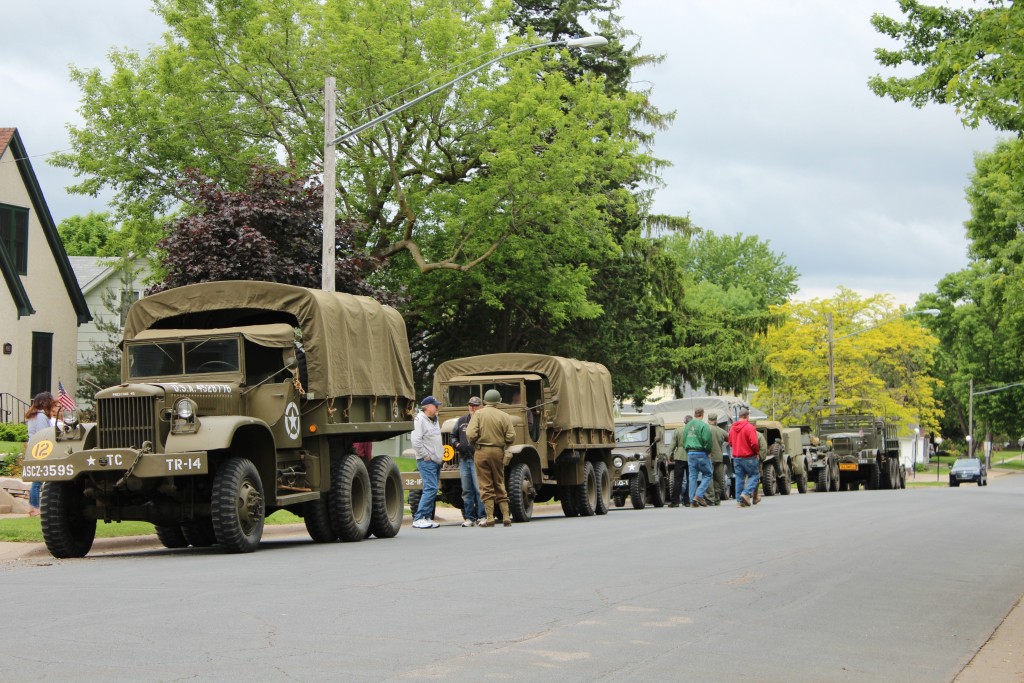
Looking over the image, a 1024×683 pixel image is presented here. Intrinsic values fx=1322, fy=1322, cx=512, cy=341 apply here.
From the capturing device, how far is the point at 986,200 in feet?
154

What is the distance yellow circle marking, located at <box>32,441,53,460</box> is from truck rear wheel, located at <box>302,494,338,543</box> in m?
3.25

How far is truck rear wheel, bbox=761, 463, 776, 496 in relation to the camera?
122ft

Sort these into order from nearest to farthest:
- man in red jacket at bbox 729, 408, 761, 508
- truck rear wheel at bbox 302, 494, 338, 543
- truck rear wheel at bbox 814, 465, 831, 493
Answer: truck rear wheel at bbox 302, 494, 338, 543 → man in red jacket at bbox 729, 408, 761, 508 → truck rear wheel at bbox 814, 465, 831, 493

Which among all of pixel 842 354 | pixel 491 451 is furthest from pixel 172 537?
pixel 842 354

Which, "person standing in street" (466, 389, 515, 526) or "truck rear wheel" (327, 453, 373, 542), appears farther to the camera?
"person standing in street" (466, 389, 515, 526)

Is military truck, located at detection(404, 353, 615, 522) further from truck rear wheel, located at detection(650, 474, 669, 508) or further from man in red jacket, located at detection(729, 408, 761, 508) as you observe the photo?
truck rear wheel, located at detection(650, 474, 669, 508)

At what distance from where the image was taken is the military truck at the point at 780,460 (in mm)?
37341

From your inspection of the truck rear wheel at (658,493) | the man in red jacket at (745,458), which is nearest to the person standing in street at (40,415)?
the man in red jacket at (745,458)

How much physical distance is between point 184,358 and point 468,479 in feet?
22.8

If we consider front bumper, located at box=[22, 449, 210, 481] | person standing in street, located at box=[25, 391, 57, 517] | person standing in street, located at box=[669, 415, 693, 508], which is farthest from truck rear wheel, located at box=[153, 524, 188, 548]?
person standing in street, located at box=[669, 415, 693, 508]

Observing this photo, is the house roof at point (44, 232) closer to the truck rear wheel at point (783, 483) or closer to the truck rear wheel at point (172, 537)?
the truck rear wheel at point (172, 537)

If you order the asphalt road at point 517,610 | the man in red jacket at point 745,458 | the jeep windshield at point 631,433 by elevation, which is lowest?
the asphalt road at point 517,610

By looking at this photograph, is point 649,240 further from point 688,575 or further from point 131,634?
point 131,634

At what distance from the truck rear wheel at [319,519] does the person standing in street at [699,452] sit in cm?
1147
